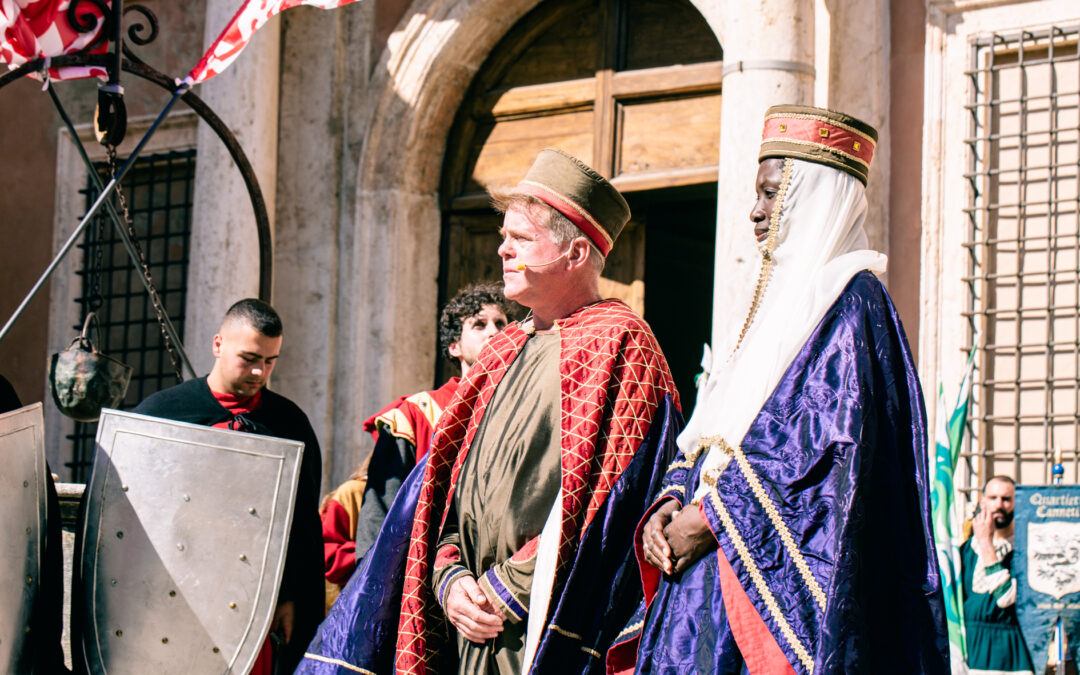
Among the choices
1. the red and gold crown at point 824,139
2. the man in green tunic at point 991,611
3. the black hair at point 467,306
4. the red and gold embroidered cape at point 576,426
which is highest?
the red and gold crown at point 824,139

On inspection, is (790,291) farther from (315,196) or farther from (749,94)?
(315,196)

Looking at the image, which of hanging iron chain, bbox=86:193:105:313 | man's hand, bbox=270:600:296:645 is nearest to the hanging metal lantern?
hanging iron chain, bbox=86:193:105:313

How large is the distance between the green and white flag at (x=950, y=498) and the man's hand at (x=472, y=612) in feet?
10.3

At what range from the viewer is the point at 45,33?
5.34m

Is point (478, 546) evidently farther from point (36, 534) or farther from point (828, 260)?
point (36, 534)

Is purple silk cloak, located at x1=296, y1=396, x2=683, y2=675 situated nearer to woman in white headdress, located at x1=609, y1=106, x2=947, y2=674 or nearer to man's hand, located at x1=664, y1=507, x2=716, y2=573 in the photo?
woman in white headdress, located at x1=609, y1=106, x2=947, y2=674

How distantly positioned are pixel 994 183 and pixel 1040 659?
201cm

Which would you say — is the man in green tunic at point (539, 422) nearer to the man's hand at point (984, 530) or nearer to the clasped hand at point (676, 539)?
the clasped hand at point (676, 539)

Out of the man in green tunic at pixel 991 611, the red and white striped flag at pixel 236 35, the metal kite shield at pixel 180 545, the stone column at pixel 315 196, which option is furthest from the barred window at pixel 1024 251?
the metal kite shield at pixel 180 545

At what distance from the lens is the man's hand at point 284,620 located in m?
4.05

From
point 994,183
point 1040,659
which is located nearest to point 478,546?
point 1040,659

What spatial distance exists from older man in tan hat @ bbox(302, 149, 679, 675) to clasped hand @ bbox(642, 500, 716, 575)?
0.24m

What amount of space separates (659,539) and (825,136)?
938mm

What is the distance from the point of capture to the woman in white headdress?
Answer: 2645mm
